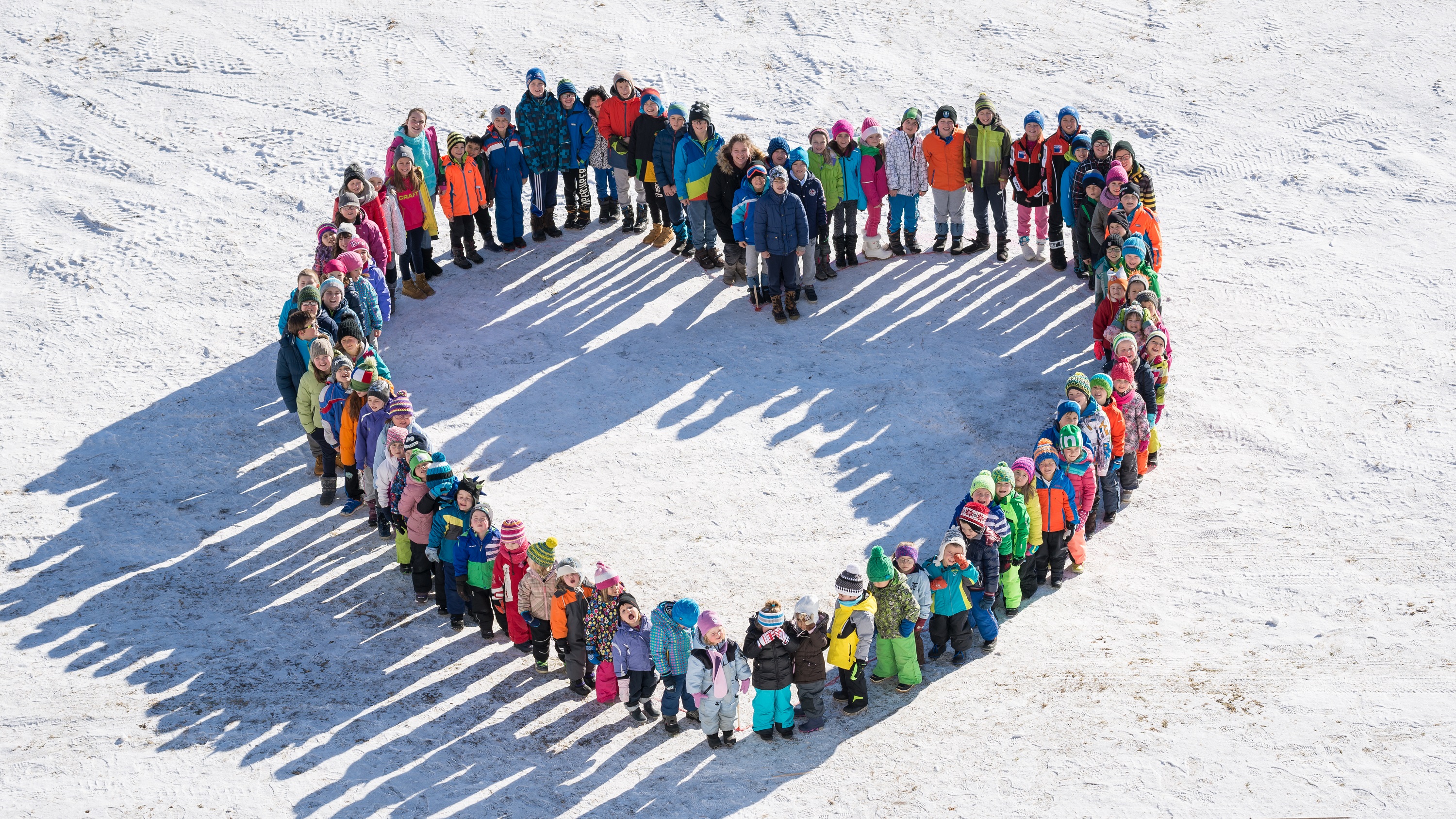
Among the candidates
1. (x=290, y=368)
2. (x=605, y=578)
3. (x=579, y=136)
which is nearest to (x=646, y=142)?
(x=579, y=136)

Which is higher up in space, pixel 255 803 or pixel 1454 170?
pixel 1454 170

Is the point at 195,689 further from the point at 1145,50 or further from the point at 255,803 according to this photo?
the point at 1145,50

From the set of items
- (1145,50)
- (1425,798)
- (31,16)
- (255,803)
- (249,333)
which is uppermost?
(31,16)

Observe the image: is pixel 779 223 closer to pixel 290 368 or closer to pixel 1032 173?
pixel 1032 173

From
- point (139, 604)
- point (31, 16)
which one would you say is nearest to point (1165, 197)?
point (139, 604)

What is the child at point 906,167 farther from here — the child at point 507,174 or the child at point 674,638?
the child at point 674,638

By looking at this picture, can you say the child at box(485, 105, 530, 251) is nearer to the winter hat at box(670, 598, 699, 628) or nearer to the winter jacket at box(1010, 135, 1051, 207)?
the winter jacket at box(1010, 135, 1051, 207)

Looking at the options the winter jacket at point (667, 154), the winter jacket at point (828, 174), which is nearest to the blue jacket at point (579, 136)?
the winter jacket at point (667, 154)
